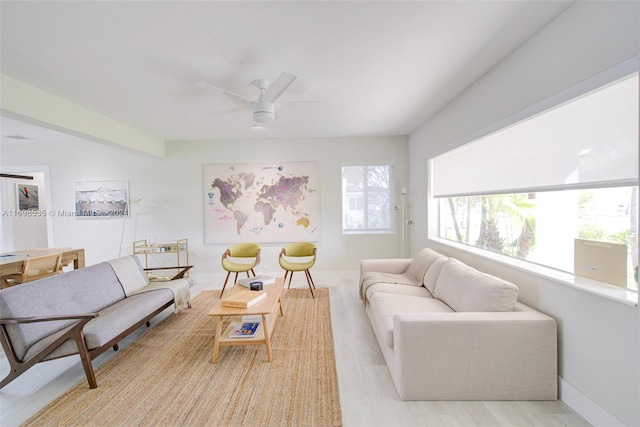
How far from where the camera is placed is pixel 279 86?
2139 mm

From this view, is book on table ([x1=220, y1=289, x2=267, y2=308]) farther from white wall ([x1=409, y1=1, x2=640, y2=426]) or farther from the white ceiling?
white wall ([x1=409, y1=1, x2=640, y2=426])

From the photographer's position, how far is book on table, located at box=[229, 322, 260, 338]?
2.26 m

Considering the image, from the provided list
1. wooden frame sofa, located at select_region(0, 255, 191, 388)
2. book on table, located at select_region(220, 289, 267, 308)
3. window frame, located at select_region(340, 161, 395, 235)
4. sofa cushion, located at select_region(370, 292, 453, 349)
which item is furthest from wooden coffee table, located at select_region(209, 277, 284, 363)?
window frame, located at select_region(340, 161, 395, 235)

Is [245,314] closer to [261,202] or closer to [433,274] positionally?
[433,274]

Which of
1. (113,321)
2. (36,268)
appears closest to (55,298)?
(113,321)

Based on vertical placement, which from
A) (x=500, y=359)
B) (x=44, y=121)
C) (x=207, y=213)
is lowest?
(x=500, y=359)

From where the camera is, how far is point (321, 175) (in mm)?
4594

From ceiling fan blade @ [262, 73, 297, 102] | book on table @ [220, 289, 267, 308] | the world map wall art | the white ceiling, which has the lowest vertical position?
book on table @ [220, 289, 267, 308]

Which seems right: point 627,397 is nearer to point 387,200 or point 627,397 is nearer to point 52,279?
point 387,200

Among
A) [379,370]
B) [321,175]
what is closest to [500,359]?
[379,370]

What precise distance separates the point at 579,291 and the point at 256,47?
2746 millimetres

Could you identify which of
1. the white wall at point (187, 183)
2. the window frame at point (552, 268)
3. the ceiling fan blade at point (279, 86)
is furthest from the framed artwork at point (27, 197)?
the window frame at point (552, 268)

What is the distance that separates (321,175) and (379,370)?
10.7ft

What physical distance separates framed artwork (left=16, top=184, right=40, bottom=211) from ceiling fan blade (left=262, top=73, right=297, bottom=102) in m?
5.41
